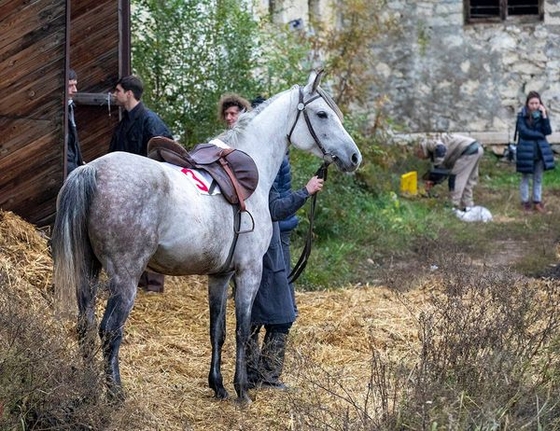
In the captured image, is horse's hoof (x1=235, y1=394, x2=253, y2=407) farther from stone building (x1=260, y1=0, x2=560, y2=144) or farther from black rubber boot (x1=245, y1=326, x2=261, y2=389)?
stone building (x1=260, y1=0, x2=560, y2=144)

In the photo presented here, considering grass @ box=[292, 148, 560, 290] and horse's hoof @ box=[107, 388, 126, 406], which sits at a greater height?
horse's hoof @ box=[107, 388, 126, 406]

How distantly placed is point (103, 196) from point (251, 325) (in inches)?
72.1

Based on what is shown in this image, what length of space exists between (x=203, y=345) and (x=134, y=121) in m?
2.01

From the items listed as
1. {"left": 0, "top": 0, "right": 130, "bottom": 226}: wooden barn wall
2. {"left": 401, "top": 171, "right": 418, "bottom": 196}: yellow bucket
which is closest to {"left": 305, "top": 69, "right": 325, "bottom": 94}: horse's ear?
{"left": 0, "top": 0, "right": 130, "bottom": 226}: wooden barn wall

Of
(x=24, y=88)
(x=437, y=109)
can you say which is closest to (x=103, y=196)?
(x=24, y=88)

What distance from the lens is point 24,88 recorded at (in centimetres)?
915

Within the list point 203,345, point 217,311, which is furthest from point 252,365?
point 203,345

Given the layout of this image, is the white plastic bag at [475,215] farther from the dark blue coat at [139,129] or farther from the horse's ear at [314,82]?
the horse's ear at [314,82]

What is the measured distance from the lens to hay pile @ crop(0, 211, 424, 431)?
6.88 m

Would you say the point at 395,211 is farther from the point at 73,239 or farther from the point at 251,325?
the point at 73,239

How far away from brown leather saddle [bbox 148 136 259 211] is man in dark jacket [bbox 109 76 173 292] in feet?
8.08

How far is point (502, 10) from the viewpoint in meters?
21.9

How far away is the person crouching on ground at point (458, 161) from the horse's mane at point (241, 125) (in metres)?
9.67

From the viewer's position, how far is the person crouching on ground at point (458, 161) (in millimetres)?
17453
